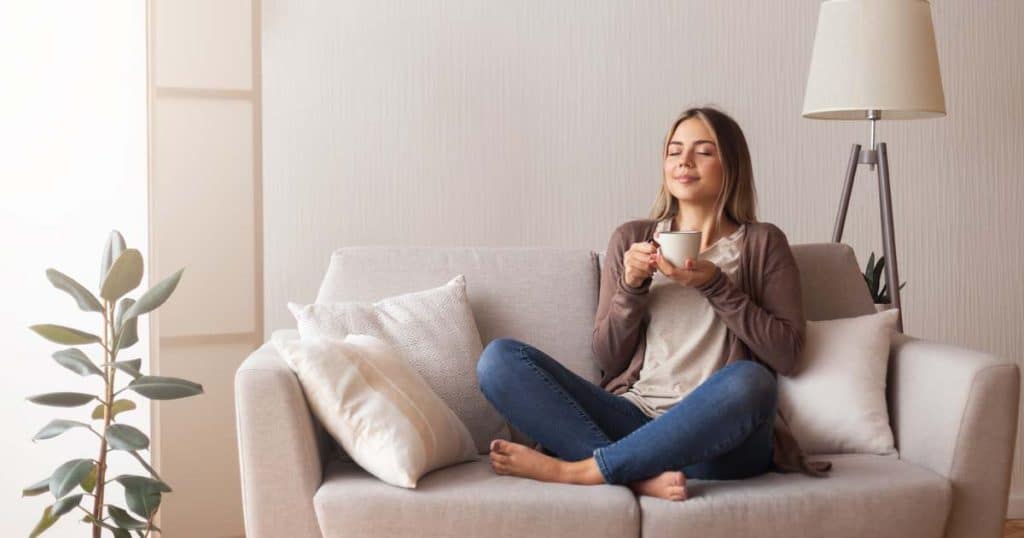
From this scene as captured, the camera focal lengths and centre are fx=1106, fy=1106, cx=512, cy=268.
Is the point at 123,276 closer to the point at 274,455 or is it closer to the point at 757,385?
the point at 274,455

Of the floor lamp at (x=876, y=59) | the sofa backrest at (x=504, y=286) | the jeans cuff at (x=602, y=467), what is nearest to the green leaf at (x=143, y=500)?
the sofa backrest at (x=504, y=286)

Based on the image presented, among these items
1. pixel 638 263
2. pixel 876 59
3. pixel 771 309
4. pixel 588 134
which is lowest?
pixel 771 309

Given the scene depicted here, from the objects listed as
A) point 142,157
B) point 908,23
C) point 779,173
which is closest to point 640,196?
point 779,173

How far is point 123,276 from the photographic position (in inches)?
86.6

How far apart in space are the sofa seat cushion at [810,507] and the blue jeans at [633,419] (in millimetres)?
57

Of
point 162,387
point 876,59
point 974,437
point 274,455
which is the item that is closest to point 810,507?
point 974,437

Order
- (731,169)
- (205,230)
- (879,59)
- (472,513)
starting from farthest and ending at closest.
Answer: (879,59) < (205,230) < (731,169) < (472,513)

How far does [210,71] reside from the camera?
2.71 m

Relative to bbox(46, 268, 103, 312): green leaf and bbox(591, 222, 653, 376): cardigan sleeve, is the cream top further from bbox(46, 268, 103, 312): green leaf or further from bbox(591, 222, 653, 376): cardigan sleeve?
bbox(46, 268, 103, 312): green leaf

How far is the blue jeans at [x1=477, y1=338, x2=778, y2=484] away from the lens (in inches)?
80.5

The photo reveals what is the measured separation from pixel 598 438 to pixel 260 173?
3.80ft

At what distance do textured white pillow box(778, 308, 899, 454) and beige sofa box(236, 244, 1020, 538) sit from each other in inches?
1.7

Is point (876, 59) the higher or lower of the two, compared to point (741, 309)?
higher

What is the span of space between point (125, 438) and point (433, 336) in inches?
25.7
